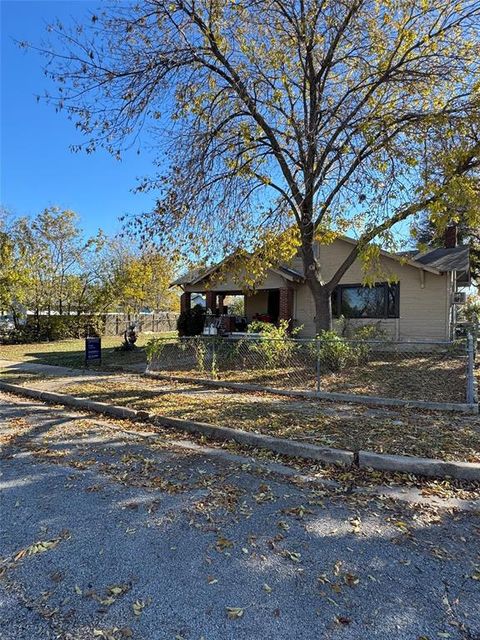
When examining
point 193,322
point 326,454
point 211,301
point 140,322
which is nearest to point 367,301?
point 211,301

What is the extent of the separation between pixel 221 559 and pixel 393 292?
1339 cm

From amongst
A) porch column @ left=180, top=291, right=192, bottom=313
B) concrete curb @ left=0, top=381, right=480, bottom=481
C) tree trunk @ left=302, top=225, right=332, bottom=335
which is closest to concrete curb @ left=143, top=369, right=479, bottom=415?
concrete curb @ left=0, top=381, right=480, bottom=481

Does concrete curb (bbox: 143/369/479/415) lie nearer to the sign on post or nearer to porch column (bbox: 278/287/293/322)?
the sign on post

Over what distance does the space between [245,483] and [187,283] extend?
49.3ft

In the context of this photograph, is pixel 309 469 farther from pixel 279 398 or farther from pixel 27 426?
pixel 27 426

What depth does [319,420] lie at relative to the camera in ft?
20.6

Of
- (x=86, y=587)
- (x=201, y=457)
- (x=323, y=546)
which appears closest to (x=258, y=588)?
(x=323, y=546)

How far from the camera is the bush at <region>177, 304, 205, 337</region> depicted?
725 inches

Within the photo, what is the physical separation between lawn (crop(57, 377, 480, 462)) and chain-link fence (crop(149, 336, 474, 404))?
1075 mm

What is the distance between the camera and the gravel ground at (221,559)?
2.27 meters

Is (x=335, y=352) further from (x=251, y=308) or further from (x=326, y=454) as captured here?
(x=251, y=308)

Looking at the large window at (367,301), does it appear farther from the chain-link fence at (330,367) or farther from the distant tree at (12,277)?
the distant tree at (12,277)

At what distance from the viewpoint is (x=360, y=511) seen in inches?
141

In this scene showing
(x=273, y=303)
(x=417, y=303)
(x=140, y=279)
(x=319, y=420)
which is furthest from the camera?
(x=140, y=279)
